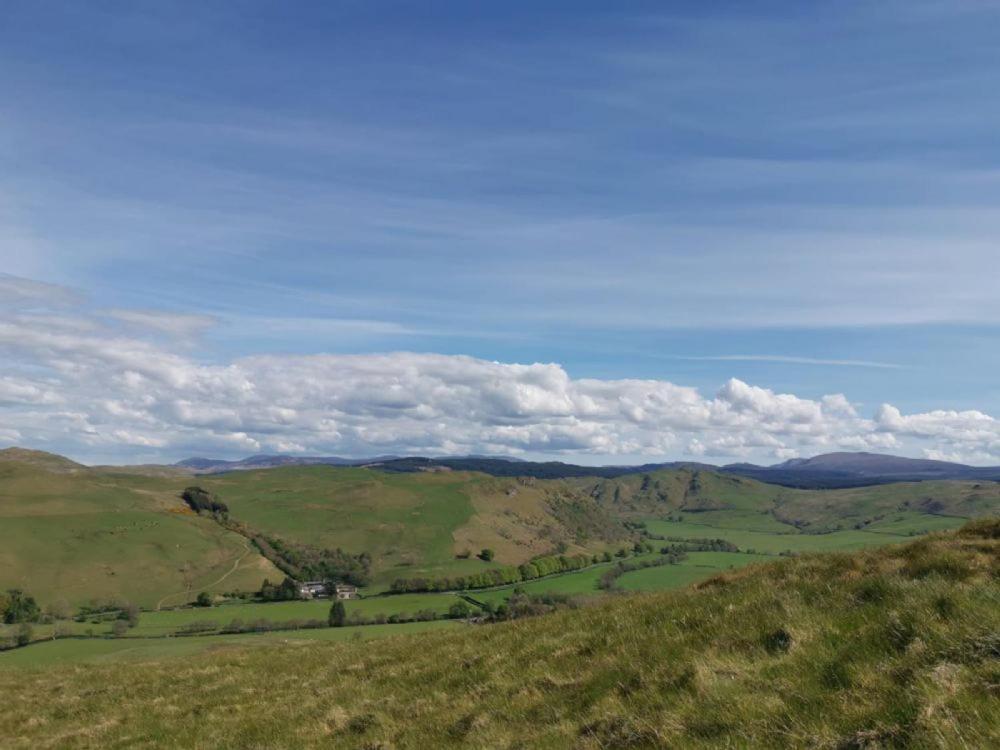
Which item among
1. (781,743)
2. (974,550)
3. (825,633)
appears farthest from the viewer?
(974,550)

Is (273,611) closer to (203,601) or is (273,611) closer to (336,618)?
(203,601)

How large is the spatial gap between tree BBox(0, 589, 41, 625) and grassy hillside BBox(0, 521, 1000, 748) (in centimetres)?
18299

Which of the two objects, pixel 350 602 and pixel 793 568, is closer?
pixel 793 568

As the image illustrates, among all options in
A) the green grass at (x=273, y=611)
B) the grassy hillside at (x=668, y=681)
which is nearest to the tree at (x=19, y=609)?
the green grass at (x=273, y=611)

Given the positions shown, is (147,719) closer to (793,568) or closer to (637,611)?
(637,611)

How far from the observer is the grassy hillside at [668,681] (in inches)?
344

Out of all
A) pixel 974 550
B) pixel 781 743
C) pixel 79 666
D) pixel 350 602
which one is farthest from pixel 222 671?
pixel 350 602

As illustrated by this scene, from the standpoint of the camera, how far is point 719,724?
909 centimetres

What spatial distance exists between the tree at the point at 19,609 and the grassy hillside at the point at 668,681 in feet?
600

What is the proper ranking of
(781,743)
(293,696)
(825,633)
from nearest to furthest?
(781,743)
(825,633)
(293,696)

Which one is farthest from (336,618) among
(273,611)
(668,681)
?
(668,681)

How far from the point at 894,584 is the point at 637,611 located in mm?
7687

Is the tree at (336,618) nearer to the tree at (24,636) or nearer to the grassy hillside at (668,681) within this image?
the tree at (24,636)

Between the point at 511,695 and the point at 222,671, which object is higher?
the point at 511,695
